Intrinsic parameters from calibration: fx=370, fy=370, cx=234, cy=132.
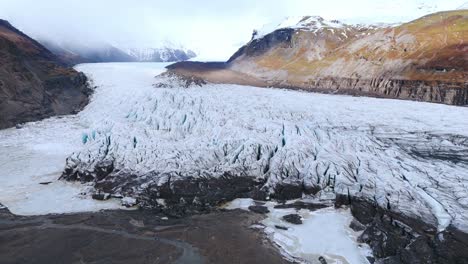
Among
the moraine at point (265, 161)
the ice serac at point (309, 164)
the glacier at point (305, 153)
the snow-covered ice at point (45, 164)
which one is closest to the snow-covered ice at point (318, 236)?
the ice serac at point (309, 164)

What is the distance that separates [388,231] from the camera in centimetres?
1623

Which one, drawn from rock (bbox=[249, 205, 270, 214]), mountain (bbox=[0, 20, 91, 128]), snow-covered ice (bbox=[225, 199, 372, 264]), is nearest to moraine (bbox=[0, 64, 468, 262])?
rock (bbox=[249, 205, 270, 214])

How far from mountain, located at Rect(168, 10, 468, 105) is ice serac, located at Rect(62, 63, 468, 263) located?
840 inches

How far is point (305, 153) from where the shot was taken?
22688mm

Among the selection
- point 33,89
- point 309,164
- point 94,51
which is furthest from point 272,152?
point 94,51

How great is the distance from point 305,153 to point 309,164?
1.01 meters

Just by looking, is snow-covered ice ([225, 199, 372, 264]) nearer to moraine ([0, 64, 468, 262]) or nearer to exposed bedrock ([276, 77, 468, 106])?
moraine ([0, 64, 468, 262])

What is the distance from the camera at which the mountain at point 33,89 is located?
35250 mm

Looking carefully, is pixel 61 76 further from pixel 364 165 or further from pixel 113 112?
pixel 364 165

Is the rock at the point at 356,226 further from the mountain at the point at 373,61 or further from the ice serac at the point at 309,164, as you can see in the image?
the mountain at the point at 373,61

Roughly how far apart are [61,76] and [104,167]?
29.7 metres

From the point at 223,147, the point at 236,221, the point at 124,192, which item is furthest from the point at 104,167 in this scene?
the point at 236,221

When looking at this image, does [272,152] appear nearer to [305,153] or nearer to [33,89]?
[305,153]

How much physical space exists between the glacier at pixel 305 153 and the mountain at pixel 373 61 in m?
20.2
